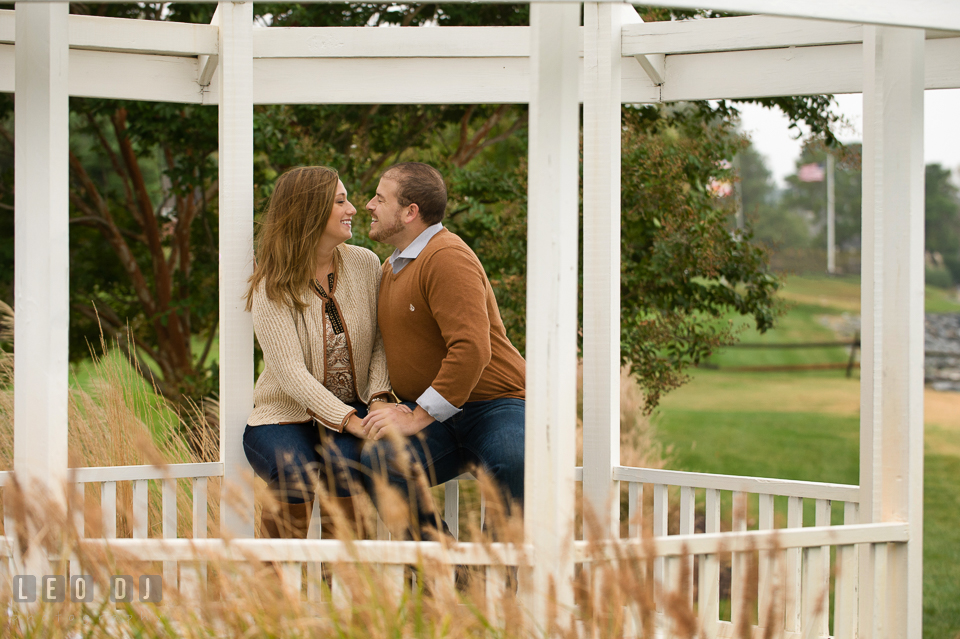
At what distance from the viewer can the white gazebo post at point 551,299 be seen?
2.06m

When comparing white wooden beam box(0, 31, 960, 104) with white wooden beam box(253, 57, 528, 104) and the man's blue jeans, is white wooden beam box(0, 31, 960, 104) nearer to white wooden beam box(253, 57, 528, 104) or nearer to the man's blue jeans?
white wooden beam box(253, 57, 528, 104)

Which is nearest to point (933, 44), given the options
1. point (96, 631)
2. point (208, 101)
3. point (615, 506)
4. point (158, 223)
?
point (615, 506)

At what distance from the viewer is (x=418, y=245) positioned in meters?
3.10

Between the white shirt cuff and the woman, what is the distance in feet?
0.78

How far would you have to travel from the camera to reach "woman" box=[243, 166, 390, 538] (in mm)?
2918

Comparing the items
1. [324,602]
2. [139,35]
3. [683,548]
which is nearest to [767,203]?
[139,35]

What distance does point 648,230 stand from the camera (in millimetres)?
6383

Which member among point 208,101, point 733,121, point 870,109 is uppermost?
point 733,121

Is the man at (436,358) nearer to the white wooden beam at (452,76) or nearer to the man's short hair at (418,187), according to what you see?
the man's short hair at (418,187)

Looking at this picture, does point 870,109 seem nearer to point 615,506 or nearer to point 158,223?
point 615,506

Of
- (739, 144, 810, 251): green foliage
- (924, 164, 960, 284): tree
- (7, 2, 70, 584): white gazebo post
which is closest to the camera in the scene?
(7, 2, 70, 584): white gazebo post

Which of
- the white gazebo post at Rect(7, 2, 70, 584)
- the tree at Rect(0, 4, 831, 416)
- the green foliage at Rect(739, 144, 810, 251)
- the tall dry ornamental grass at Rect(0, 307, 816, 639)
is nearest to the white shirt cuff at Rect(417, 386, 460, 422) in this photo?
the tall dry ornamental grass at Rect(0, 307, 816, 639)

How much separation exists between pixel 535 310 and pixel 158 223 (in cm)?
689

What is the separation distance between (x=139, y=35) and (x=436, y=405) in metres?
1.90
